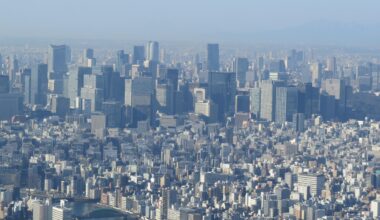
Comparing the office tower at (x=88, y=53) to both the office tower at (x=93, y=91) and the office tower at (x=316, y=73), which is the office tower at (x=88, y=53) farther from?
the office tower at (x=316, y=73)

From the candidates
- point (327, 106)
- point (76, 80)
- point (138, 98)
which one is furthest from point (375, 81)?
point (76, 80)

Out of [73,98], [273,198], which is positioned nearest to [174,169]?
[273,198]

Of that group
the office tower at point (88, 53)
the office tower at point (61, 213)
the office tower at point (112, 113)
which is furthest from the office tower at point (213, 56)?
the office tower at point (61, 213)

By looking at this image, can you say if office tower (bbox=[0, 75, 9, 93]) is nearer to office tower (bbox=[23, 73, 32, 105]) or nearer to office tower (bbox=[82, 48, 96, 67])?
office tower (bbox=[23, 73, 32, 105])

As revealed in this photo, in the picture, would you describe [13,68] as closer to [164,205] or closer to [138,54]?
[138,54]

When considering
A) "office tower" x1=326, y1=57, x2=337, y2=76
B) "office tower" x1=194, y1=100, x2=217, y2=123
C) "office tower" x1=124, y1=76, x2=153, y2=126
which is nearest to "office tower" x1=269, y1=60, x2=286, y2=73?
"office tower" x1=326, y1=57, x2=337, y2=76

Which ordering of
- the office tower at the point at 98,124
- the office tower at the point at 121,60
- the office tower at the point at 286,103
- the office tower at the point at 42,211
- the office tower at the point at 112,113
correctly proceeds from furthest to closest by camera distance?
the office tower at the point at 121,60 < the office tower at the point at 286,103 < the office tower at the point at 112,113 < the office tower at the point at 98,124 < the office tower at the point at 42,211
